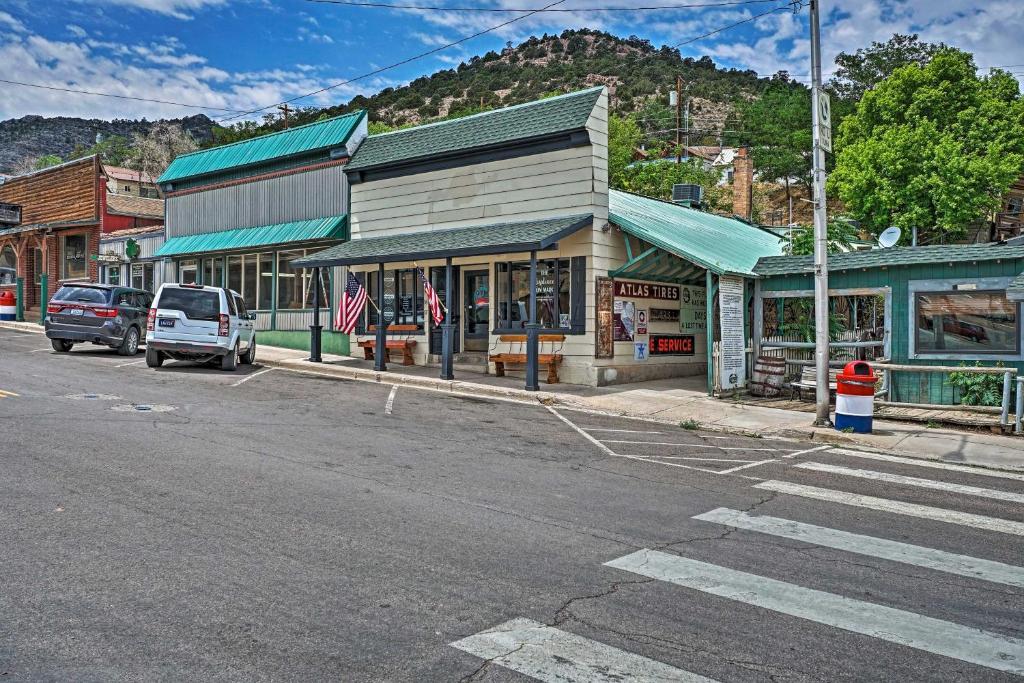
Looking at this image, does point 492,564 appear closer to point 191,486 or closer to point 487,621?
point 487,621

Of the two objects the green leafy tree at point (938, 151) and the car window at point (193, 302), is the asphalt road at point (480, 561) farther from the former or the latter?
the green leafy tree at point (938, 151)

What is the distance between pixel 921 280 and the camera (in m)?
15.2

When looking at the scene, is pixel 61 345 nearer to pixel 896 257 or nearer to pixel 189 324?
pixel 189 324

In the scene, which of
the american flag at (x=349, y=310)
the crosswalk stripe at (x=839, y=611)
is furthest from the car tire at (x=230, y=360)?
the crosswalk stripe at (x=839, y=611)

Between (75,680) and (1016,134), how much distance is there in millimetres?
43219

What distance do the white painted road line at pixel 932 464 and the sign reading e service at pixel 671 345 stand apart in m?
8.74

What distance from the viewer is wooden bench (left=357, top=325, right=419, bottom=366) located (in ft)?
68.7

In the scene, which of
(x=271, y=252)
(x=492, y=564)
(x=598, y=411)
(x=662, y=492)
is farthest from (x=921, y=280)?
(x=271, y=252)

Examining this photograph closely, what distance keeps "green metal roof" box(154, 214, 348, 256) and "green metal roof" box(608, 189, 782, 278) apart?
8.00 metres

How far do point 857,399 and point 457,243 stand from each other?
31.4ft

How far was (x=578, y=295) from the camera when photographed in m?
18.0

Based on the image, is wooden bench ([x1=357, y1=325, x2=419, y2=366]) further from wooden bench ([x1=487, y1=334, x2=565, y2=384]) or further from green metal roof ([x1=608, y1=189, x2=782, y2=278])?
green metal roof ([x1=608, y1=189, x2=782, y2=278])

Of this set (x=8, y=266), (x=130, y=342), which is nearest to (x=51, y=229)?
(x=8, y=266)

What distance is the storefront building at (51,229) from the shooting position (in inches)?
1299
